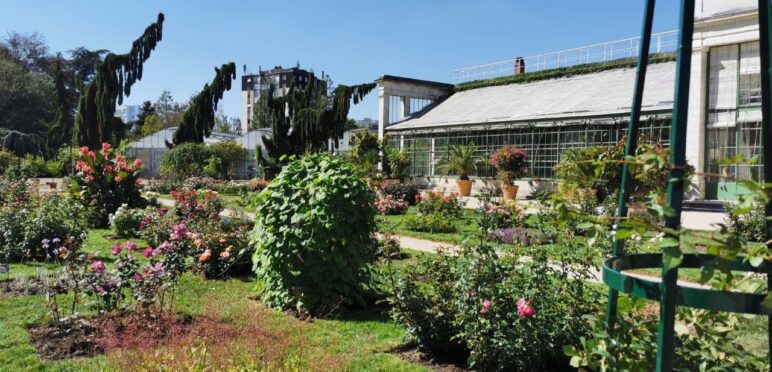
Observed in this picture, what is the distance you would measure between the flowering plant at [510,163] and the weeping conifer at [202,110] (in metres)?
20.0

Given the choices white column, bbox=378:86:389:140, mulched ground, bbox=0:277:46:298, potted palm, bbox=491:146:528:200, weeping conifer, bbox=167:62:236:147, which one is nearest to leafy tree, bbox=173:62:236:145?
weeping conifer, bbox=167:62:236:147

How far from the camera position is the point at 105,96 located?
32.8 m

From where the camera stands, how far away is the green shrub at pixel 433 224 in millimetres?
11695

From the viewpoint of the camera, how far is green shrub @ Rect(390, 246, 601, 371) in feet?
11.9

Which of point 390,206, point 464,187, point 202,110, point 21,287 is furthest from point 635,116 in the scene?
point 202,110

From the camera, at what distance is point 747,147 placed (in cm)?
1617

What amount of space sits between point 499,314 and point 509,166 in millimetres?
16476

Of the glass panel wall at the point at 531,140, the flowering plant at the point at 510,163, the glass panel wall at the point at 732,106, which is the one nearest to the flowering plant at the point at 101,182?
the flowering plant at the point at 510,163

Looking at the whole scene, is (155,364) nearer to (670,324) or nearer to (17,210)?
(670,324)

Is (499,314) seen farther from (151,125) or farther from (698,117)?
(151,125)

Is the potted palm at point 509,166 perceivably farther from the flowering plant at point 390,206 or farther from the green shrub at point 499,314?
the green shrub at point 499,314

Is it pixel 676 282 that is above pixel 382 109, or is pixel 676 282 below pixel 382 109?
below

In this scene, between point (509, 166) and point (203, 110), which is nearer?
point (509, 166)

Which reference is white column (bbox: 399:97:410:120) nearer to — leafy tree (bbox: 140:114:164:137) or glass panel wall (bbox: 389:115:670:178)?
glass panel wall (bbox: 389:115:670:178)
